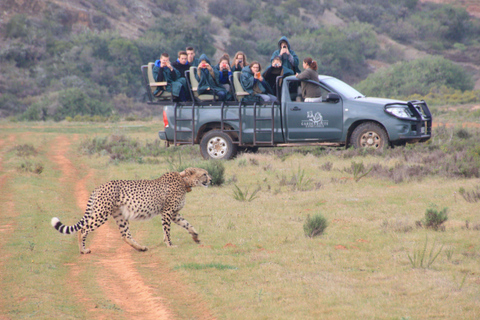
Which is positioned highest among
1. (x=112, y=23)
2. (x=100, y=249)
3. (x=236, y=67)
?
(x=112, y=23)

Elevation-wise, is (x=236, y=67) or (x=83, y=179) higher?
(x=236, y=67)

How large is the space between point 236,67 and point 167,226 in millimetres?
8227

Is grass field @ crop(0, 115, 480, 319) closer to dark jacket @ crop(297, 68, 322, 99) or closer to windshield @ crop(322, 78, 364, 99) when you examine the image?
windshield @ crop(322, 78, 364, 99)

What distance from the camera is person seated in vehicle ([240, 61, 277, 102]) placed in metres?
14.4

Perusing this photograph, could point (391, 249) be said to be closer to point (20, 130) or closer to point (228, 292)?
point (228, 292)

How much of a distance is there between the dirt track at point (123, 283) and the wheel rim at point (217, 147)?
6284mm

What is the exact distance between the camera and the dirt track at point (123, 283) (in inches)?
216

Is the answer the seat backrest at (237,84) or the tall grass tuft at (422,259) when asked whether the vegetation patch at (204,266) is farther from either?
the seat backrest at (237,84)

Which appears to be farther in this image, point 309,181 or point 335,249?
point 309,181

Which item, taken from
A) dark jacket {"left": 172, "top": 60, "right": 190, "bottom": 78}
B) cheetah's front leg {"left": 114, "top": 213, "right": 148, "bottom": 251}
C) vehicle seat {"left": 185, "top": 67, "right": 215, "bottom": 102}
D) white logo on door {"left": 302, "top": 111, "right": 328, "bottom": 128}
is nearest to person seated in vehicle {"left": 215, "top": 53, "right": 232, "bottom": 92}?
vehicle seat {"left": 185, "top": 67, "right": 215, "bottom": 102}

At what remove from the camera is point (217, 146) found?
15188mm

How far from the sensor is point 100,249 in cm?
785

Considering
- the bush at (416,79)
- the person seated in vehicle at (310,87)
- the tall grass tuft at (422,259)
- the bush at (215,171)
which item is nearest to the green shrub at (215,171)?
the bush at (215,171)

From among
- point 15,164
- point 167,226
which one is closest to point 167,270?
point 167,226
